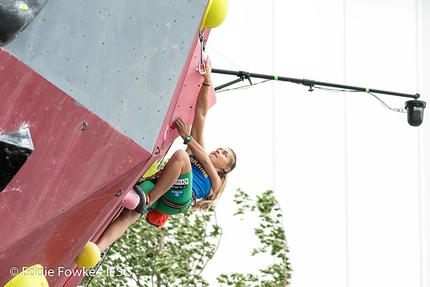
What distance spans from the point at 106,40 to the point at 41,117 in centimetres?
45

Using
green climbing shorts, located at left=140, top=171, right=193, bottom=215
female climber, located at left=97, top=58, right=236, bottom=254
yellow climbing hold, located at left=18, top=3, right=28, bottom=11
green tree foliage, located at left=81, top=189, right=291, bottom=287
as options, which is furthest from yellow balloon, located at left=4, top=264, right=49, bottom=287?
green tree foliage, located at left=81, top=189, right=291, bottom=287

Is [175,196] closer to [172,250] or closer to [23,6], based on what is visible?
[23,6]

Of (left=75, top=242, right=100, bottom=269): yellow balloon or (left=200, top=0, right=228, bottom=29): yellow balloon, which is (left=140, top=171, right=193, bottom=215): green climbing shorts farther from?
(left=200, top=0, right=228, bottom=29): yellow balloon

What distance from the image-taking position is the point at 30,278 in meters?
3.36

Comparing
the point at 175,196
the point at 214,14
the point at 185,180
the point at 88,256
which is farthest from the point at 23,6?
the point at 175,196

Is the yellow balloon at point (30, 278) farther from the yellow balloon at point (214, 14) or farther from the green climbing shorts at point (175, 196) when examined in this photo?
the yellow balloon at point (214, 14)

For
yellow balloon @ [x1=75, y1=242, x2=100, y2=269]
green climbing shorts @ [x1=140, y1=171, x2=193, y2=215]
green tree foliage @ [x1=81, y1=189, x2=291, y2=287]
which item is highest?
green tree foliage @ [x1=81, y1=189, x2=291, y2=287]

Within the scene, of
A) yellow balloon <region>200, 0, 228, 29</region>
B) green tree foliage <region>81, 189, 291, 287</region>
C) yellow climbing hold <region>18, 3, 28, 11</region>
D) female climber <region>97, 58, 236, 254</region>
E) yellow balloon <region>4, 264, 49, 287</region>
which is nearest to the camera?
yellow climbing hold <region>18, 3, 28, 11</region>

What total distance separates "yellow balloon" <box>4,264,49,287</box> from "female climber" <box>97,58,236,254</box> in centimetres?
83

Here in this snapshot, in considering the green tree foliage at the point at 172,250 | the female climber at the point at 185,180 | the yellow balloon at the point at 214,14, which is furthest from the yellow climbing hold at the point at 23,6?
the green tree foliage at the point at 172,250

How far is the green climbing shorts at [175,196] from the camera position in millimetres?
4336

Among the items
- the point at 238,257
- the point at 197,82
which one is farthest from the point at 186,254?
the point at 197,82

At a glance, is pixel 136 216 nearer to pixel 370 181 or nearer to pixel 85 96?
pixel 85 96

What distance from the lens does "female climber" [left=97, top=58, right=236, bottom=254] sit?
4254 millimetres
